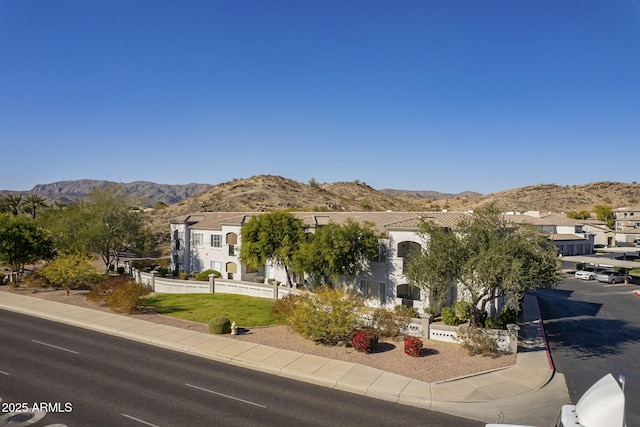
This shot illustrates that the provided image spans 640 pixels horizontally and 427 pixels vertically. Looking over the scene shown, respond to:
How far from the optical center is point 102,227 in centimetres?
4441

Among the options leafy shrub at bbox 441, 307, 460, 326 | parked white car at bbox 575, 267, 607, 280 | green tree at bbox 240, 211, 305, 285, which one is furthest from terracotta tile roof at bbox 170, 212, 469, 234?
parked white car at bbox 575, 267, 607, 280

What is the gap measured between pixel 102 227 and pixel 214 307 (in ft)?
68.6

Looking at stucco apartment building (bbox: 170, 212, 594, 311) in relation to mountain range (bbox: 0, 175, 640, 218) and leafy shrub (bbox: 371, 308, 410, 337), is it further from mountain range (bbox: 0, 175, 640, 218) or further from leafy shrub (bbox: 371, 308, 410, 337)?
mountain range (bbox: 0, 175, 640, 218)

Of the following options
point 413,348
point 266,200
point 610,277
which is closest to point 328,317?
point 413,348

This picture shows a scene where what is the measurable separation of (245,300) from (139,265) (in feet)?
81.8

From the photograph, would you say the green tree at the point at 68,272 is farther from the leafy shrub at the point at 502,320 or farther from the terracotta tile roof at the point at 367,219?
the leafy shrub at the point at 502,320

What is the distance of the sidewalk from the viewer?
16375 mm

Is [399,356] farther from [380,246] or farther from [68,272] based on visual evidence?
[68,272]

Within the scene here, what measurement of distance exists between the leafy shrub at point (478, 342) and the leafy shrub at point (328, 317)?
6.49 meters

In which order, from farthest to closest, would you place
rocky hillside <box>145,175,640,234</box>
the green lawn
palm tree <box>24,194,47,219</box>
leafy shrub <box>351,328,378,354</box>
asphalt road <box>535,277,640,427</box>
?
rocky hillside <box>145,175,640,234</box>
palm tree <box>24,194,47,219</box>
the green lawn
leafy shrub <box>351,328,378,354</box>
asphalt road <box>535,277,640,427</box>

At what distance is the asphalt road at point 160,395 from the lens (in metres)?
14.8

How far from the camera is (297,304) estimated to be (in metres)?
26.7

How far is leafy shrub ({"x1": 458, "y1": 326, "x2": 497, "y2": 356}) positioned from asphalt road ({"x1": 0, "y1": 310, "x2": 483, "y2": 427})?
292 inches

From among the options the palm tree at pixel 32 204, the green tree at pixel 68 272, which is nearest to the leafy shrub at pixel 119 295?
the green tree at pixel 68 272
